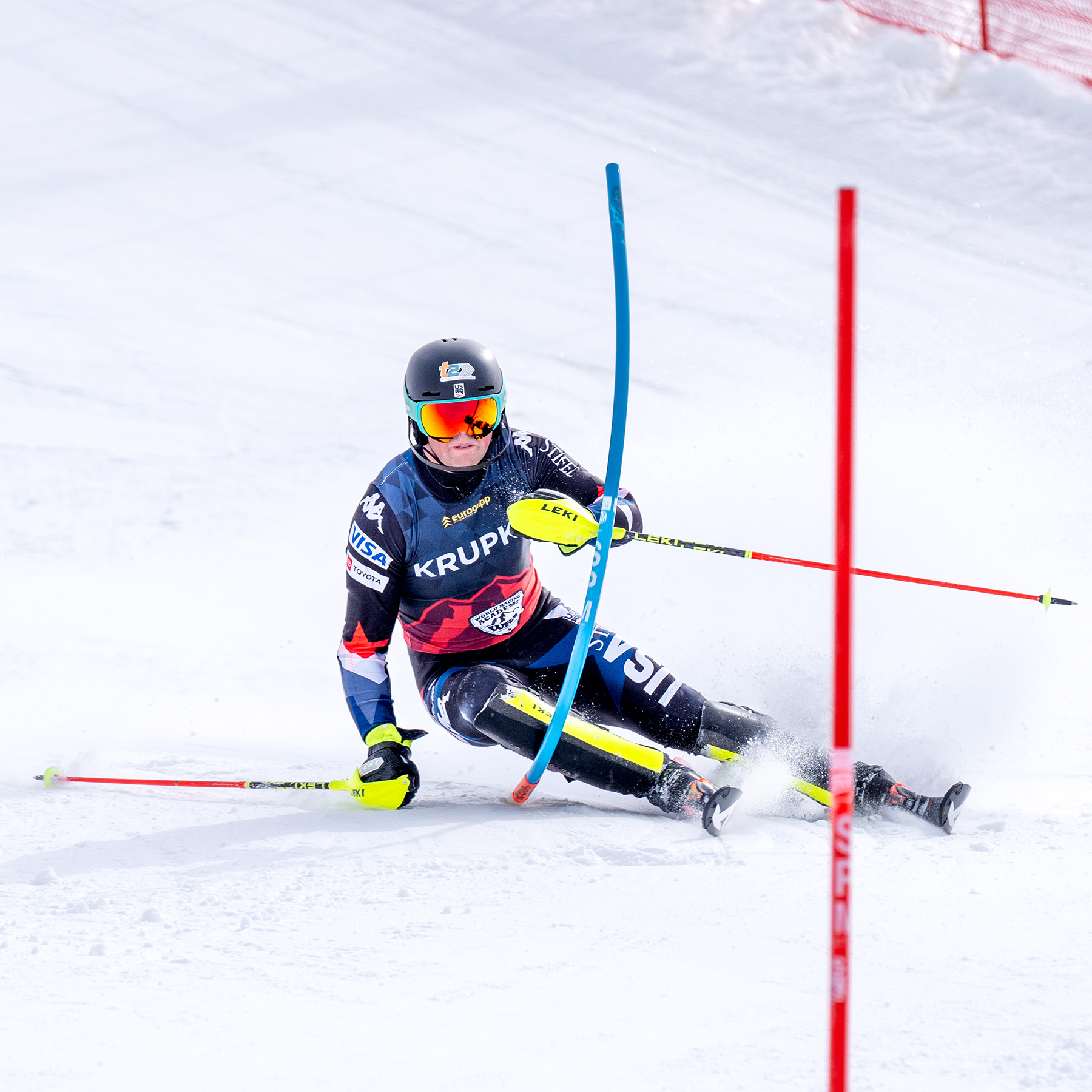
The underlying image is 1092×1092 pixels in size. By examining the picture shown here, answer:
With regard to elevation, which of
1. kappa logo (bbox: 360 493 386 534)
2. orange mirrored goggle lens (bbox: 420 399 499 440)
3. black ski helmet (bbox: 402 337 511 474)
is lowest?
kappa logo (bbox: 360 493 386 534)

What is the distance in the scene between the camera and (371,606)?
338 cm

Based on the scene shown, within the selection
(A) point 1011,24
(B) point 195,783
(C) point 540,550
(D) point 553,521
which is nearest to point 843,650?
(D) point 553,521

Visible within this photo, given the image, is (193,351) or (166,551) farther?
(193,351)

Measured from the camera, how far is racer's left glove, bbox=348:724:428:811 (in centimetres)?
324

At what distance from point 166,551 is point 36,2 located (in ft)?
30.1

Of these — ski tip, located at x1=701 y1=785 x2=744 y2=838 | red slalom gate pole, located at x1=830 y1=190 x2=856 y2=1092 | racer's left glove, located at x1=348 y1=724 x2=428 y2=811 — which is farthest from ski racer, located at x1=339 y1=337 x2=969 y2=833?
red slalom gate pole, located at x1=830 y1=190 x2=856 y2=1092

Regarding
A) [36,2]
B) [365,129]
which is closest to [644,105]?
[365,129]

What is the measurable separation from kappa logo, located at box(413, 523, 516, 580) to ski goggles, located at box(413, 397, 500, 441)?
1.01 feet

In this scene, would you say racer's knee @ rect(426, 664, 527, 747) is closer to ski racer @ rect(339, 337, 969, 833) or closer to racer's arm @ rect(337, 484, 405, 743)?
ski racer @ rect(339, 337, 969, 833)

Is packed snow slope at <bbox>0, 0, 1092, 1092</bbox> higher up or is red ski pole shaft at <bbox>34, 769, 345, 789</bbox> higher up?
packed snow slope at <bbox>0, 0, 1092, 1092</bbox>

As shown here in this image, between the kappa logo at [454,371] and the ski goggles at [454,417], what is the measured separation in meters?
0.06

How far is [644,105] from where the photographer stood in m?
11.1

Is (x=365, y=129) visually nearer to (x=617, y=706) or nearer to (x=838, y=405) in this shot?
(x=617, y=706)

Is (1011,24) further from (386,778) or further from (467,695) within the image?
(386,778)
